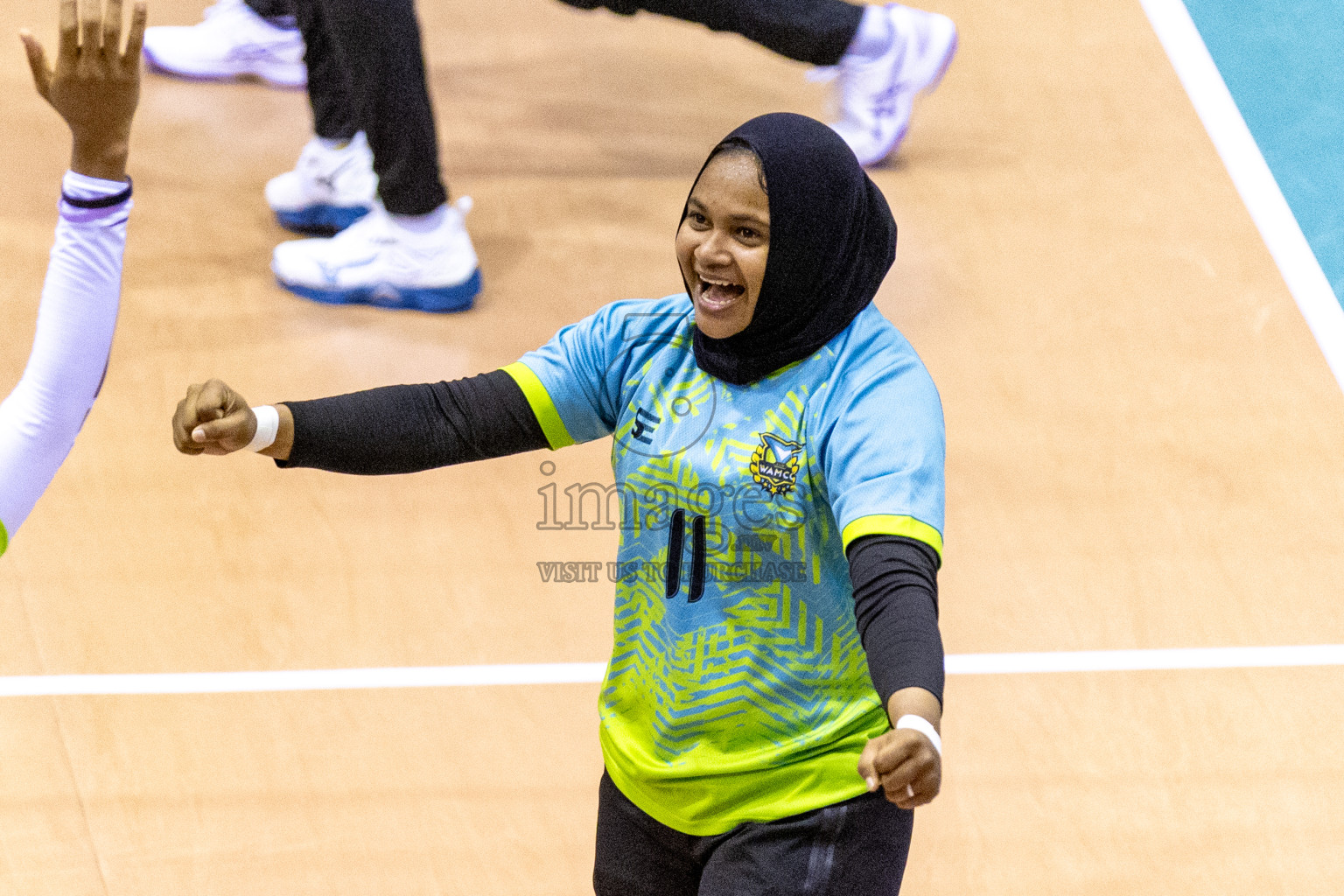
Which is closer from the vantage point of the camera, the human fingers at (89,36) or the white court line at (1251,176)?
the human fingers at (89,36)

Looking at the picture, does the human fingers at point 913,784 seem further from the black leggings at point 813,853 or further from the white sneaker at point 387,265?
the white sneaker at point 387,265

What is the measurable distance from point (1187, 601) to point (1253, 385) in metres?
0.99

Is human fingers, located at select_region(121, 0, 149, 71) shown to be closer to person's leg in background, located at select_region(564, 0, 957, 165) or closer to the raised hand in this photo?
the raised hand

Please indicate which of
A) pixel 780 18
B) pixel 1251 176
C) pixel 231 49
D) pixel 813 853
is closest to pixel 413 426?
pixel 813 853

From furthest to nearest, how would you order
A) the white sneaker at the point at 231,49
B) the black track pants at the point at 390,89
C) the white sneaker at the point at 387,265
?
the white sneaker at the point at 231,49, the white sneaker at the point at 387,265, the black track pants at the point at 390,89

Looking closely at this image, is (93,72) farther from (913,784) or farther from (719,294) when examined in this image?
(913,784)

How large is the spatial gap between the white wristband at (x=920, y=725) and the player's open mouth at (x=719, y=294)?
25.0 inches

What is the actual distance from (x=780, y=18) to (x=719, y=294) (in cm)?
285

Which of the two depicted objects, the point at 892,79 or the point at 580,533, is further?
the point at 892,79

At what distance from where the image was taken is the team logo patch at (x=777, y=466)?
7.18ft

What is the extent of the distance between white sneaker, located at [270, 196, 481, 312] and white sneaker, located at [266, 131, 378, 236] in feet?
0.61

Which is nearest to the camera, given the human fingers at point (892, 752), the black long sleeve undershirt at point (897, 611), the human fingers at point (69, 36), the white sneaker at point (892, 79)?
the human fingers at point (892, 752)

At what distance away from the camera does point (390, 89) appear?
4312 millimetres

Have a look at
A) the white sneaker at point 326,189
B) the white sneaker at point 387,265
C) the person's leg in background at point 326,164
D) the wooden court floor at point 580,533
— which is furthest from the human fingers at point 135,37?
the white sneaker at point 326,189
